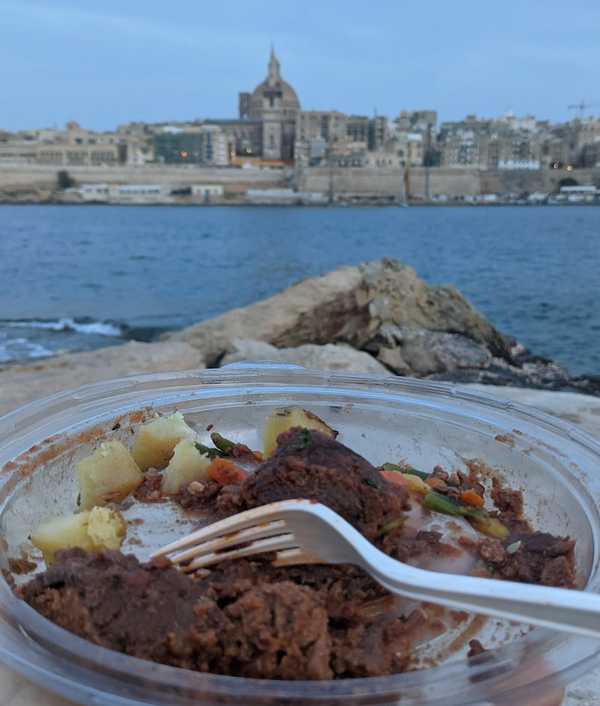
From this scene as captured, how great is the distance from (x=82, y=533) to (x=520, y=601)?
63 centimetres

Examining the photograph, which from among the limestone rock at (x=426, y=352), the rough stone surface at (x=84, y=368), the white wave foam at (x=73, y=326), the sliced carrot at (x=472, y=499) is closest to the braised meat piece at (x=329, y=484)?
the sliced carrot at (x=472, y=499)

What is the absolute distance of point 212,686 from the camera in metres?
0.70

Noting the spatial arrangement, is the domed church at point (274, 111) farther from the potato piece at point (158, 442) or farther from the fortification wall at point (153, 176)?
the potato piece at point (158, 442)

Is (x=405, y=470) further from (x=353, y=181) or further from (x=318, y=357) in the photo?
(x=353, y=181)

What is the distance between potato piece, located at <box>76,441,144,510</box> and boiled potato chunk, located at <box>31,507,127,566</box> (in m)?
0.14

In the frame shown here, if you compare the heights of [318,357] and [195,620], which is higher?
[195,620]

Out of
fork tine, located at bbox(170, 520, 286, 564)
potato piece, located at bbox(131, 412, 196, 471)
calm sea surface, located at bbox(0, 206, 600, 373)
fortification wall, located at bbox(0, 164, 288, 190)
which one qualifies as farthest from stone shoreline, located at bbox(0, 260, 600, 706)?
fortification wall, located at bbox(0, 164, 288, 190)

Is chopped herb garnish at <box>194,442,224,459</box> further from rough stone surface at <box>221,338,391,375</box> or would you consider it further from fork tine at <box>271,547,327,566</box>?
rough stone surface at <box>221,338,391,375</box>

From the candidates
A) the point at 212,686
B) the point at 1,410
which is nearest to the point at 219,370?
the point at 212,686

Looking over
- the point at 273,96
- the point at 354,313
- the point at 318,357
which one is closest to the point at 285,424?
the point at 318,357

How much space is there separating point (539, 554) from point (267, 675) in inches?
18.7

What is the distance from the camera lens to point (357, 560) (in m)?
0.87

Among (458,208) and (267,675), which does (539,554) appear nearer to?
(267,675)

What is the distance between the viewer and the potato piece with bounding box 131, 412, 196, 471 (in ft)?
4.69
